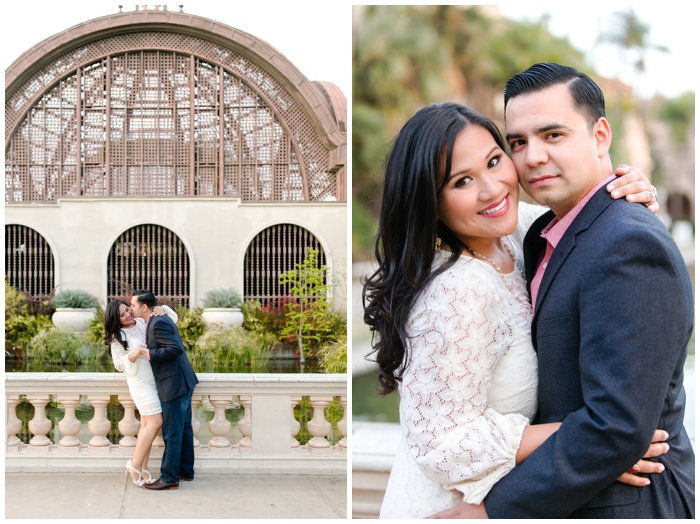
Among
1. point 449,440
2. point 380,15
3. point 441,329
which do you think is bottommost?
point 449,440

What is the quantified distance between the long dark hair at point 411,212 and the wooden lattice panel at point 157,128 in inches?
180

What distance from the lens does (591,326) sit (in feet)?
4.42

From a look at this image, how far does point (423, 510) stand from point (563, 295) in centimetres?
69

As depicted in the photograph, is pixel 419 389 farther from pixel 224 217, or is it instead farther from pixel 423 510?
pixel 224 217

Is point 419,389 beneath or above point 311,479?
above

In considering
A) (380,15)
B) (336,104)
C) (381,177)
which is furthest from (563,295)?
(380,15)

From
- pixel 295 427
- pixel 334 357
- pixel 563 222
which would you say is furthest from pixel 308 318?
pixel 563 222

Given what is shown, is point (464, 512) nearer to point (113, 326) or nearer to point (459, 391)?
point (459, 391)

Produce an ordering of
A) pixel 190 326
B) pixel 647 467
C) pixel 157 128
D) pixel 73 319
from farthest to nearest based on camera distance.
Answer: pixel 157 128 < pixel 73 319 < pixel 190 326 < pixel 647 467

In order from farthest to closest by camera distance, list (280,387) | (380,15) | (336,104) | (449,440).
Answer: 1. (380,15)
2. (336,104)
3. (280,387)
4. (449,440)

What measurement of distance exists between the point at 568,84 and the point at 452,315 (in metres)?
0.66

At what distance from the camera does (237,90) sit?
237 inches

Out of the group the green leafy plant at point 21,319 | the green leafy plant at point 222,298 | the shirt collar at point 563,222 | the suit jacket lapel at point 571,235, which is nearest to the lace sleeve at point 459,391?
the suit jacket lapel at point 571,235

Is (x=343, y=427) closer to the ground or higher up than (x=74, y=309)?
closer to the ground
